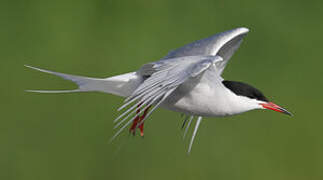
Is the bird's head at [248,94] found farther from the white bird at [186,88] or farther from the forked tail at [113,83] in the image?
the forked tail at [113,83]

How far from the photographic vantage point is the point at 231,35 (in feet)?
11.3

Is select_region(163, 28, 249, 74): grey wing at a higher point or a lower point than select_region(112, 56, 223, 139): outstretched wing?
higher

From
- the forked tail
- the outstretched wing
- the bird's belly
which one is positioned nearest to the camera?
the outstretched wing

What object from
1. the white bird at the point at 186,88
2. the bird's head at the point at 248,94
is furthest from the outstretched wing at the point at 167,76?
the bird's head at the point at 248,94

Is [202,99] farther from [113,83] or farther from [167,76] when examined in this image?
[113,83]

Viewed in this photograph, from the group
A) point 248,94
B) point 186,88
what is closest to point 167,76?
point 186,88

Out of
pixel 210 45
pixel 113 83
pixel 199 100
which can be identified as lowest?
pixel 199 100

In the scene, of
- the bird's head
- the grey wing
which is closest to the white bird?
the bird's head

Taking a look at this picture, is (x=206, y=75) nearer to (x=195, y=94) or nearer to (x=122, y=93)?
(x=195, y=94)

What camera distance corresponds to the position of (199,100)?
2885 millimetres

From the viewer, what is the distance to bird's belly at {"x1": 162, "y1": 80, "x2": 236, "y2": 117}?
2885 mm

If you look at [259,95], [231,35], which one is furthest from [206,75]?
[231,35]

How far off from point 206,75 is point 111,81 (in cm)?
49

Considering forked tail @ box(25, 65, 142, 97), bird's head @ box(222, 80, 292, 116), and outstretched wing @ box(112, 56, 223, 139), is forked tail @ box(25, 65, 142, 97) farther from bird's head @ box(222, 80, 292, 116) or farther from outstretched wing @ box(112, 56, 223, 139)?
bird's head @ box(222, 80, 292, 116)
